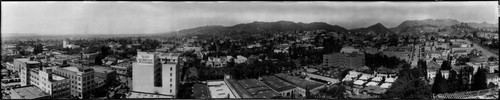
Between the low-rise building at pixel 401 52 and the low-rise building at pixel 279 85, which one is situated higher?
the low-rise building at pixel 401 52

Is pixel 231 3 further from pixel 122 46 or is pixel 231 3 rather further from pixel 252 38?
pixel 122 46

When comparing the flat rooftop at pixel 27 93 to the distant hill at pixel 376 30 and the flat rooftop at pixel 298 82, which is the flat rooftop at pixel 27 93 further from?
the distant hill at pixel 376 30

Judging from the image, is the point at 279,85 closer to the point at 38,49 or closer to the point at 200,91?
the point at 200,91

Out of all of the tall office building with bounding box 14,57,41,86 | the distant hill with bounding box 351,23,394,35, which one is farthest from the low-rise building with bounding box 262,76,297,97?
the tall office building with bounding box 14,57,41,86

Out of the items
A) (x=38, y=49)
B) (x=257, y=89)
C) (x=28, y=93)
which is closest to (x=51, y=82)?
(x=28, y=93)

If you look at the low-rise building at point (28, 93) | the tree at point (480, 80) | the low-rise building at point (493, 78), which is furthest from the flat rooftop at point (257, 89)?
the low-rise building at point (493, 78)
